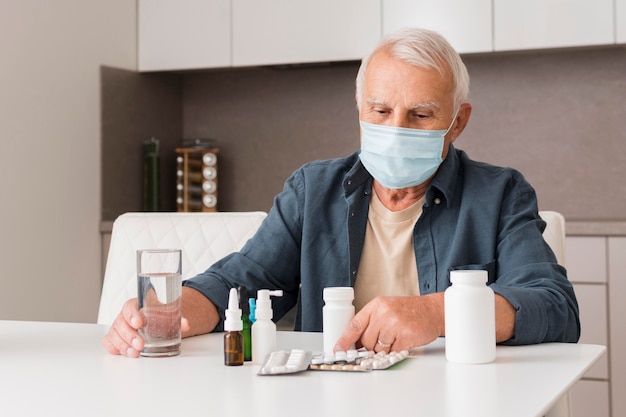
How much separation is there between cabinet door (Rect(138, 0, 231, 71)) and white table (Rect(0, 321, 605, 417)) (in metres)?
2.51

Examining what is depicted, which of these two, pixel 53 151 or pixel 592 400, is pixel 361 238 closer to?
pixel 592 400

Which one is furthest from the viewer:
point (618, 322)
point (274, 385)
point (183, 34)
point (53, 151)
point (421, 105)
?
point (183, 34)

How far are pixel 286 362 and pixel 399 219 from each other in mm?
677

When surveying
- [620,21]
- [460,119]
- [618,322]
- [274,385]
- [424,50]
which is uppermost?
[620,21]

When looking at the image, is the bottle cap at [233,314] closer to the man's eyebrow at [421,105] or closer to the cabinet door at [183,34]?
the man's eyebrow at [421,105]

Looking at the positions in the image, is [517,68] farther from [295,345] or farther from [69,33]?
[295,345]

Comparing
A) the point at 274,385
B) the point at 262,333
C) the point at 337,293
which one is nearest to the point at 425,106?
the point at 337,293

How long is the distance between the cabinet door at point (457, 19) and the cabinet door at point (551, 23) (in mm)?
43

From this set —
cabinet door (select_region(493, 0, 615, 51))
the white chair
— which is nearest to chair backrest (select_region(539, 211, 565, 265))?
the white chair

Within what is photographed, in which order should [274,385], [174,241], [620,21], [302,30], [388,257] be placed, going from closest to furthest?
[274,385] < [388,257] < [174,241] < [620,21] < [302,30]

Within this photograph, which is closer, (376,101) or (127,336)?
(127,336)

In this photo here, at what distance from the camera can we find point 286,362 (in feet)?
3.88

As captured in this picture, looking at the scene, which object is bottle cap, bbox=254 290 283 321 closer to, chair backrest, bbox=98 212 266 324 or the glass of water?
the glass of water

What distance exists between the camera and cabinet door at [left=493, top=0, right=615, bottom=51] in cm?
322
